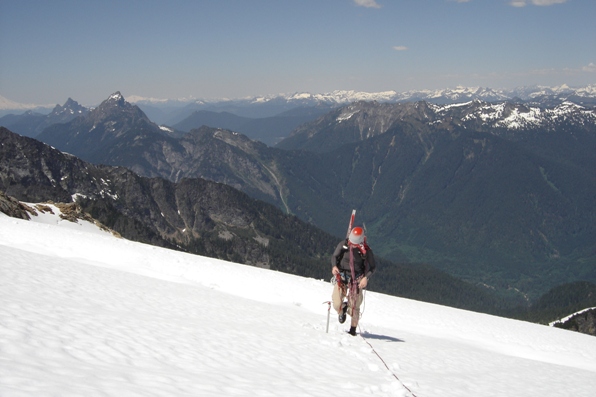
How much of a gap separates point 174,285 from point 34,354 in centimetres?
1657

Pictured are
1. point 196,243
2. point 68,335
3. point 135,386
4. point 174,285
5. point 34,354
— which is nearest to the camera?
point 135,386

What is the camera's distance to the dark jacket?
16.0m

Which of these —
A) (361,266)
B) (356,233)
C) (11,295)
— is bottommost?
(11,295)

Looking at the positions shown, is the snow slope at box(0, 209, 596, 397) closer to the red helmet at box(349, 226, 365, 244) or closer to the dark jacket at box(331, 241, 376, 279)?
the dark jacket at box(331, 241, 376, 279)

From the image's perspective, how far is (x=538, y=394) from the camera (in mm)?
12797

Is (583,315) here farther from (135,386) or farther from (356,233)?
(135,386)

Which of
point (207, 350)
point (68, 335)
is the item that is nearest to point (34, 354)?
point (68, 335)

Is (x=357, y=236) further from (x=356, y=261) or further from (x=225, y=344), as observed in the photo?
(x=225, y=344)

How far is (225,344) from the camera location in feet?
40.2

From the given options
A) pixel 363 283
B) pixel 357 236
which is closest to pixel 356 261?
pixel 363 283

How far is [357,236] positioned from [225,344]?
6.13m

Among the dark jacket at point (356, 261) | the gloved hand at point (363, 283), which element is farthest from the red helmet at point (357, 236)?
the gloved hand at point (363, 283)

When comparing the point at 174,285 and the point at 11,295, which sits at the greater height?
the point at 11,295

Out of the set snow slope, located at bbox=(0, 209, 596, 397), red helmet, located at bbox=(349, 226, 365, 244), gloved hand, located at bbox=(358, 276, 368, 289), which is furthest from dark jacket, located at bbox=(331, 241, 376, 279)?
snow slope, located at bbox=(0, 209, 596, 397)
